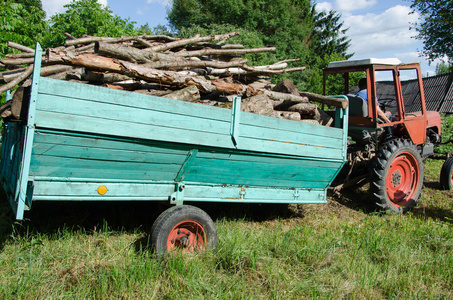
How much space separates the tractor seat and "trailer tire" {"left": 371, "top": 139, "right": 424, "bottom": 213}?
0.64 meters

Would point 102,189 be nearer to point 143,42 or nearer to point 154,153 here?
point 154,153

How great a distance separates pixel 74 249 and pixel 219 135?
5.95 feet

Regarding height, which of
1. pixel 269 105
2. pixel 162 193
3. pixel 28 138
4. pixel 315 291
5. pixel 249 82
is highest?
pixel 249 82

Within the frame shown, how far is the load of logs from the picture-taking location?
3.88 metres

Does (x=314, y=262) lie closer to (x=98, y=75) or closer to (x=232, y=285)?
(x=232, y=285)

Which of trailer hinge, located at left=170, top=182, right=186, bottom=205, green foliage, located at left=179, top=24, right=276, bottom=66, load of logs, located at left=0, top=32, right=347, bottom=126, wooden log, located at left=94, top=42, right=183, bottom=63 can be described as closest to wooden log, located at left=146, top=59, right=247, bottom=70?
load of logs, located at left=0, top=32, right=347, bottom=126

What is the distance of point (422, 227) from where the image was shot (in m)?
4.75

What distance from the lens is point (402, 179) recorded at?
6.15 meters

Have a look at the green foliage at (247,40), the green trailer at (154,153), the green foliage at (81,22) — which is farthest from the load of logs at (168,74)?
the green foliage at (247,40)

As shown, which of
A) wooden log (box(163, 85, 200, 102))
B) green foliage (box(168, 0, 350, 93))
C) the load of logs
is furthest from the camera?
green foliage (box(168, 0, 350, 93))

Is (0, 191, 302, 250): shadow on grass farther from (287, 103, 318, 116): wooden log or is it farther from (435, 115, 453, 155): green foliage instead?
(435, 115, 453, 155): green foliage

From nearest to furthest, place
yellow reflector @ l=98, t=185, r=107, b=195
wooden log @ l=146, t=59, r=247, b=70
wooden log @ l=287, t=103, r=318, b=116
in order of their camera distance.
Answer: yellow reflector @ l=98, t=185, r=107, b=195, wooden log @ l=146, t=59, r=247, b=70, wooden log @ l=287, t=103, r=318, b=116

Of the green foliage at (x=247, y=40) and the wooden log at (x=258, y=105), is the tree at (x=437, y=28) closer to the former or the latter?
the green foliage at (x=247, y=40)

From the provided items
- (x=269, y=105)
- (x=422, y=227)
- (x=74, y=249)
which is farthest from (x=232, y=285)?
(x=422, y=227)
